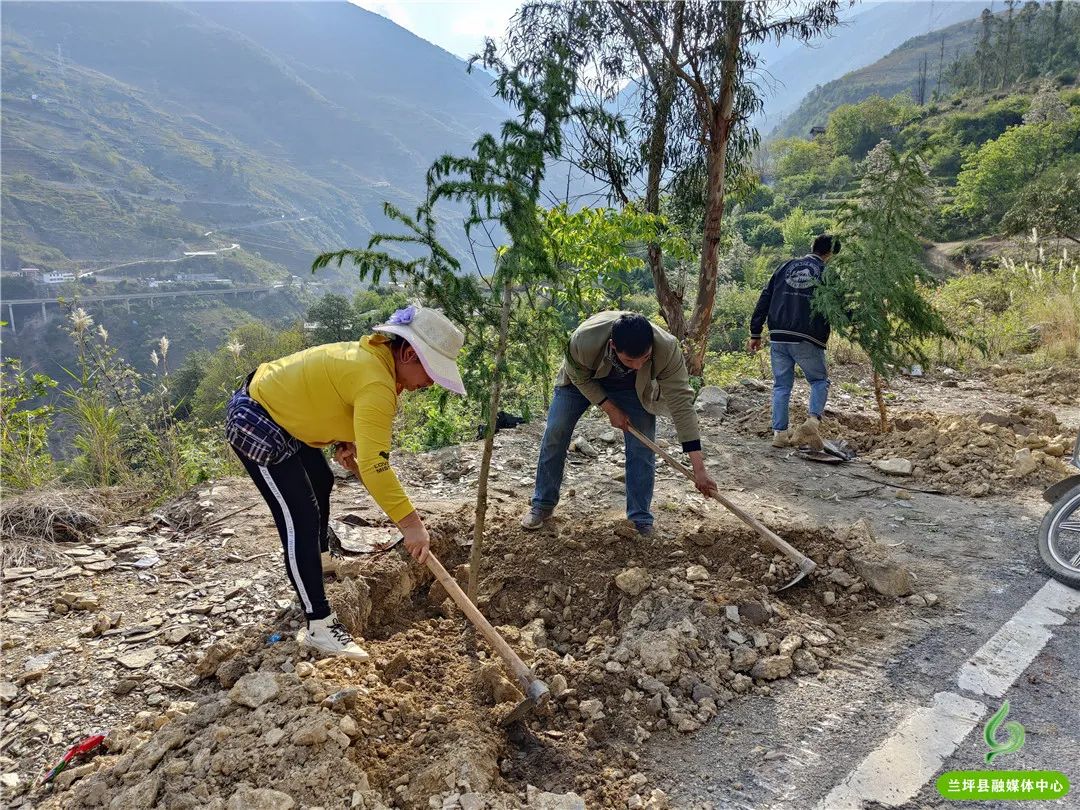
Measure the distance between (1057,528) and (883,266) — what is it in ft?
7.67

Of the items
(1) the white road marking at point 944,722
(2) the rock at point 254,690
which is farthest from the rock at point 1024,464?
(2) the rock at point 254,690

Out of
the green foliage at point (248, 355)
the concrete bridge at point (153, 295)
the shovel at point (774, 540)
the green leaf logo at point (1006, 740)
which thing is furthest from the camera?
the concrete bridge at point (153, 295)

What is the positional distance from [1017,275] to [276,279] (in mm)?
80809

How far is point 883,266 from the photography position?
4.82 metres

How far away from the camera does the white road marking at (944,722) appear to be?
2018 millimetres

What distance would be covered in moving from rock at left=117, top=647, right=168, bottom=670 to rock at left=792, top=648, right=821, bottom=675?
276 centimetres

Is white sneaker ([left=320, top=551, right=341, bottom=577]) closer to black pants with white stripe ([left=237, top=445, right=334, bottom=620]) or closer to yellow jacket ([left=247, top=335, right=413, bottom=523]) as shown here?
black pants with white stripe ([left=237, top=445, right=334, bottom=620])

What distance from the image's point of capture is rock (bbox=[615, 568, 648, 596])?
10.1ft

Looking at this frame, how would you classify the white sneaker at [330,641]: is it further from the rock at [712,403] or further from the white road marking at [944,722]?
the rock at [712,403]

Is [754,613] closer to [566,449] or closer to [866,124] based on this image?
[566,449]

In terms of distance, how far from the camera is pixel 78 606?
2910 mm

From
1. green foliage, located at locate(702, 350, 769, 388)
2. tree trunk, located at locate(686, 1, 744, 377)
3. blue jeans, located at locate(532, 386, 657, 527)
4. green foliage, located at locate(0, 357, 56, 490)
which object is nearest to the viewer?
blue jeans, located at locate(532, 386, 657, 527)

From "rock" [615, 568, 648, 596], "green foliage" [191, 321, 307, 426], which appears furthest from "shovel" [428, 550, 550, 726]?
"green foliage" [191, 321, 307, 426]

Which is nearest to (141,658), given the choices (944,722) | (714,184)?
(944,722)
